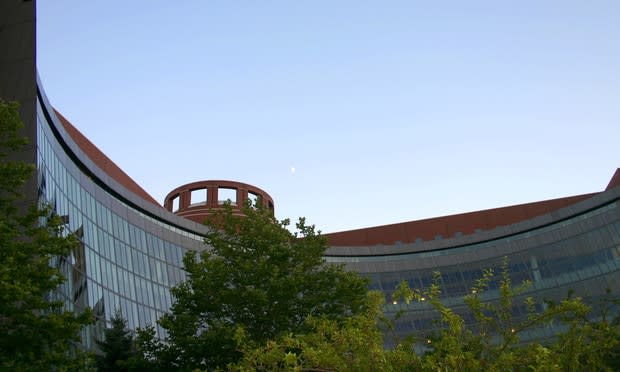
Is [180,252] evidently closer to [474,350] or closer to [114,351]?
[114,351]

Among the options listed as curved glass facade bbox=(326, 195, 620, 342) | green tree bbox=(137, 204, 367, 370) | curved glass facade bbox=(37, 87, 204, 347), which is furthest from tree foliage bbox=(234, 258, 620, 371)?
curved glass facade bbox=(326, 195, 620, 342)

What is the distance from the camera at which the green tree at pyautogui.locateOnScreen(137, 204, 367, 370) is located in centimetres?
2133

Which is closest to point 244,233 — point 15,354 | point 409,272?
point 15,354

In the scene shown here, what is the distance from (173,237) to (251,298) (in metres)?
29.5

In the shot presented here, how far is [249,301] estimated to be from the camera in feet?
73.2

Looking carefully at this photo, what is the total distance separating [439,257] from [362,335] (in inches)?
2316

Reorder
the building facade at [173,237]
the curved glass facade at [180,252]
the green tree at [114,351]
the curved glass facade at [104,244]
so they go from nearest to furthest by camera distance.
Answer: the green tree at [114,351] → the building facade at [173,237] → the curved glass facade at [104,244] → the curved glass facade at [180,252]

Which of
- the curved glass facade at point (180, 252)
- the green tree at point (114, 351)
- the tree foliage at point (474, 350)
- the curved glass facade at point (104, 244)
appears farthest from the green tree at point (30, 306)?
the curved glass facade at point (104, 244)

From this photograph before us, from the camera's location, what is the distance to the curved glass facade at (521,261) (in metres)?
57.6

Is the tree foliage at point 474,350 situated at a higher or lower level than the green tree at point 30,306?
lower

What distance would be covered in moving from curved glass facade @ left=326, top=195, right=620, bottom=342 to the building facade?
11 cm

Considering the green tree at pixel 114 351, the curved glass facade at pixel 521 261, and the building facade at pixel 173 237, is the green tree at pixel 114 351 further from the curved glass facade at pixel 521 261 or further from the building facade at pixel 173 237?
the curved glass facade at pixel 521 261

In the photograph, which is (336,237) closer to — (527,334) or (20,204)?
(527,334)

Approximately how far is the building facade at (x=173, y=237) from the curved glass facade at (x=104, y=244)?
9cm
